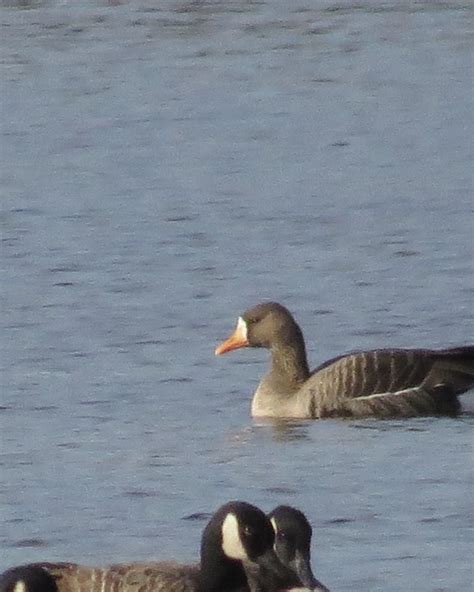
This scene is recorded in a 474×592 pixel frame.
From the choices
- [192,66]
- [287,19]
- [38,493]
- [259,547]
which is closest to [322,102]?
[192,66]

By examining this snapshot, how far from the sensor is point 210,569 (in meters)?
10.7

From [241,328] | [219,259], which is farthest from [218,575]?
[219,259]

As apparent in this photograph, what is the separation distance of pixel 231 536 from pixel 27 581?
1131mm

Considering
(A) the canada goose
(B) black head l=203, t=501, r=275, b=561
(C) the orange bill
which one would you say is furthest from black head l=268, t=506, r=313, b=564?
(C) the orange bill

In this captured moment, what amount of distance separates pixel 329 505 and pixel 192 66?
17112mm

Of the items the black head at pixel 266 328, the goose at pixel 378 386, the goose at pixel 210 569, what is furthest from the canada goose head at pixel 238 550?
the black head at pixel 266 328

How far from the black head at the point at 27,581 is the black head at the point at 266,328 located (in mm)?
6301

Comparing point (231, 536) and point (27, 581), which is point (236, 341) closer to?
point (231, 536)

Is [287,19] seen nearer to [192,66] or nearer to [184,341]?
[192,66]

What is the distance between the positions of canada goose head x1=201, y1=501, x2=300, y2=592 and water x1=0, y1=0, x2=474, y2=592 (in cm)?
36

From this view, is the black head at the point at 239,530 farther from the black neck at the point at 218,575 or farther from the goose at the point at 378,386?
the goose at the point at 378,386

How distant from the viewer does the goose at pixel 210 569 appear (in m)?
10.6

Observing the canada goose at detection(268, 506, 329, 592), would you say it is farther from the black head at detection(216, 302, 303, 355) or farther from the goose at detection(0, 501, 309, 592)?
the black head at detection(216, 302, 303, 355)

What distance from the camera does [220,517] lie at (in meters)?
10.7
